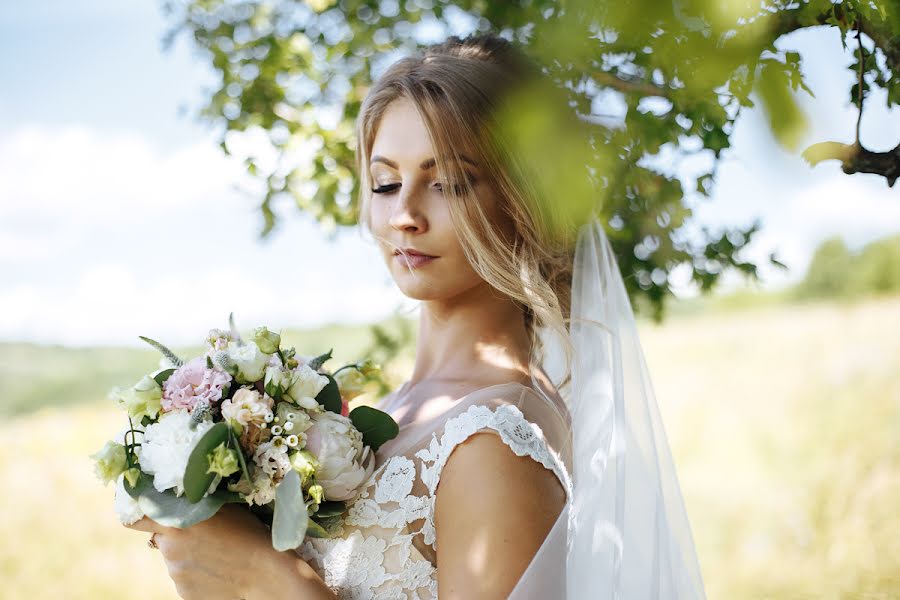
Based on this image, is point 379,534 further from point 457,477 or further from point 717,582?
point 717,582

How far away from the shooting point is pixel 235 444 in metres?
1.69

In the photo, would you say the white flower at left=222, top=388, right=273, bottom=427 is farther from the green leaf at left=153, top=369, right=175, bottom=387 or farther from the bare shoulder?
the bare shoulder

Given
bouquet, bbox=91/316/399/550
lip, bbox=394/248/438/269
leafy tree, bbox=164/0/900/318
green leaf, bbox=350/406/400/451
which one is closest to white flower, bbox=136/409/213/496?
bouquet, bbox=91/316/399/550

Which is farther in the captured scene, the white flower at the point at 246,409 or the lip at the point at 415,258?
the lip at the point at 415,258

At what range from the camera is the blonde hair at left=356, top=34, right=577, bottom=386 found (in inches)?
84.8

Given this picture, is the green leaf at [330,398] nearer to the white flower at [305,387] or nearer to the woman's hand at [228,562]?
the white flower at [305,387]

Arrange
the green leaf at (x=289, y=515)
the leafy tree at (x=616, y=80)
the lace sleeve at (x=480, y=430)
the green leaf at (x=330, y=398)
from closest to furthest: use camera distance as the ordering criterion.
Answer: the leafy tree at (x=616, y=80) → the green leaf at (x=289, y=515) → the lace sleeve at (x=480, y=430) → the green leaf at (x=330, y=398)

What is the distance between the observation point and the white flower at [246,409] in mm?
1724

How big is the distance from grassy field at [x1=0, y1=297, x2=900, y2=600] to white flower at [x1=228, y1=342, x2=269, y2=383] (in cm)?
234

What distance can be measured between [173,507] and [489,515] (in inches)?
28.5

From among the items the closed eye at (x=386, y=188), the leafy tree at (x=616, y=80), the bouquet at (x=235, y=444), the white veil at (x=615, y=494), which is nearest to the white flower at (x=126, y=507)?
the bouquet at (x=235, y=444)

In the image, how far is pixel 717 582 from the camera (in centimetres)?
632

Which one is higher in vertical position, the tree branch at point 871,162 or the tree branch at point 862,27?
the tree branch at point 862,27

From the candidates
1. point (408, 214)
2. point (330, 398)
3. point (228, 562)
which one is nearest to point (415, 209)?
point (408, 214)
